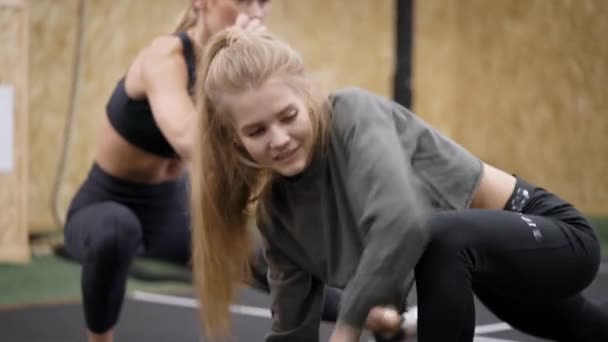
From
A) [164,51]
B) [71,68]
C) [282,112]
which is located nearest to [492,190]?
[282,112]

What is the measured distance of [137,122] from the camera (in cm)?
207

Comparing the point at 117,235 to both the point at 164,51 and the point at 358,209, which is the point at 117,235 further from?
the point at 358,209

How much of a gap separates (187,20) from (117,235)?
0.49 meters

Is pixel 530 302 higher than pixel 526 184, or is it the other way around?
pixel 526 184

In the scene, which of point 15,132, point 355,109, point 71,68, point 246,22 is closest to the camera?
point 355,109

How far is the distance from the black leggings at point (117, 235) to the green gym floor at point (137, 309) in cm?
45

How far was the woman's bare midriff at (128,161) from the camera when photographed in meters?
2.13

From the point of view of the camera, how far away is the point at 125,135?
210cm

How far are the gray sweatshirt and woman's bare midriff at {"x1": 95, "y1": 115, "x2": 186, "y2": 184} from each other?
0.56 metres

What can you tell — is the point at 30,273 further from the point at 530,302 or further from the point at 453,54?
the point at 453,54

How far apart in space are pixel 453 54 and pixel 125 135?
377cm

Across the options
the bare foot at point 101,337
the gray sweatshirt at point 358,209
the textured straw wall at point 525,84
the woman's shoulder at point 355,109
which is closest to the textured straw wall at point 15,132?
the bare foot at point 101,337

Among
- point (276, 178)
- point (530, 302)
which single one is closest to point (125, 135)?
point (276, 178)

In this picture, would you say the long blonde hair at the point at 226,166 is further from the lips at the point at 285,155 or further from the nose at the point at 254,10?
the nose at the point at 254,10
